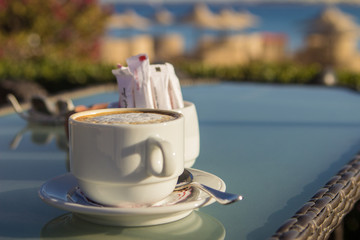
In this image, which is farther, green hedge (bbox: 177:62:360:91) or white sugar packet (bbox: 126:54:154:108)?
green hedge (bbox: 177:62:360:91)

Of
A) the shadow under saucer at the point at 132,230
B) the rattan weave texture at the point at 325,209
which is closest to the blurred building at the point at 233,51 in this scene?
the rattan weave texture at the point at 325,209

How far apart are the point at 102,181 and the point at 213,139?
Answer: 3.74 ft

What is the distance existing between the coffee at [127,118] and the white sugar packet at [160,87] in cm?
21

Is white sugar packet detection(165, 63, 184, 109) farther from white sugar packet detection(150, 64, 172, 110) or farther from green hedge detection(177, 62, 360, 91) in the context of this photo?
green hedge detection(177, 62, 360, 91)

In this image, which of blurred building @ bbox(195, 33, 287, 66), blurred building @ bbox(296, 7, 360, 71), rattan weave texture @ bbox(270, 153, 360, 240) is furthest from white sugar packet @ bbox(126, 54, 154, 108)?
blurred building @ bbox(195, 33, 287, 66)

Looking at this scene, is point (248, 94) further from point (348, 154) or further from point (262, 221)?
point (262, 221)

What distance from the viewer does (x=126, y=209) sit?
0.91m

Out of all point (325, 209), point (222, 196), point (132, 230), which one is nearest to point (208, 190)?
point (222, 196)

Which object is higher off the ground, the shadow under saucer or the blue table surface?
the shadow under saucer

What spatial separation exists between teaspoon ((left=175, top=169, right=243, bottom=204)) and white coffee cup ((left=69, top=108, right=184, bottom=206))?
7 centimetres

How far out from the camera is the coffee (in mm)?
963

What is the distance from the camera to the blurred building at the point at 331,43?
14.5 meters

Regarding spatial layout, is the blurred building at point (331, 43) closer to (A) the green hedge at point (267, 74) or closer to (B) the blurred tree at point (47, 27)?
(B) the blurred tree at point (47, 27)

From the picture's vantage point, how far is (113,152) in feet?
3.01
